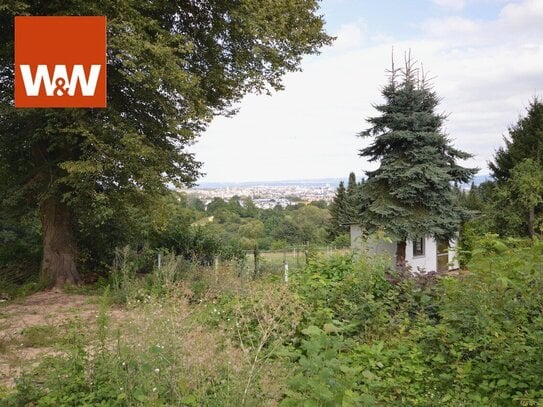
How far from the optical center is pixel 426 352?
4.84m

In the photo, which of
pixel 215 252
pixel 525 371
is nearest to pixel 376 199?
pixel 215 252

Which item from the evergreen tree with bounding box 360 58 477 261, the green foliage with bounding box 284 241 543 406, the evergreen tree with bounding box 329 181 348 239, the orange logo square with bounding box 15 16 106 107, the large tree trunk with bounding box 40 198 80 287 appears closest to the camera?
the green foliage with bounding box 284 241 543 406

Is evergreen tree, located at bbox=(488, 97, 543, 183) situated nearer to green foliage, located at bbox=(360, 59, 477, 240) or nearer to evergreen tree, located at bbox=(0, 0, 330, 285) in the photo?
green foliage, located at bbox=(360, 59, 477, 240)

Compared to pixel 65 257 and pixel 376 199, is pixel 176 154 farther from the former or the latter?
pixel 376 199

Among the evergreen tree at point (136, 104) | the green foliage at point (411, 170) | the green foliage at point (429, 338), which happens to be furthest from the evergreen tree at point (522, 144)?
the green foliage at point (429, 338)

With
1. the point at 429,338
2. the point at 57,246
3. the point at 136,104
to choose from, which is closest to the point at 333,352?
the point at 429,338

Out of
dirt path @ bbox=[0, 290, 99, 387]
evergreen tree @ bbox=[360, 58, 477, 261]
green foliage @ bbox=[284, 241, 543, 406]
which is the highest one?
evergreen tree @ bbox=[360, 58, 477, 261]

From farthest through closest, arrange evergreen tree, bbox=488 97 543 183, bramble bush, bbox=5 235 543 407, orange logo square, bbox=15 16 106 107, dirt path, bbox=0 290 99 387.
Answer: evergreen tree, bbox=488 97 543 183, orange logo square, bbox=15 16 106 107, dirt path, bbox=0 290 99 387, bramble bush, bbox=5 235 543 407

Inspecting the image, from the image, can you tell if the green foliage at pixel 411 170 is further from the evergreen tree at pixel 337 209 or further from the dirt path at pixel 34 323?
the evergreen tree at pixel 337 209

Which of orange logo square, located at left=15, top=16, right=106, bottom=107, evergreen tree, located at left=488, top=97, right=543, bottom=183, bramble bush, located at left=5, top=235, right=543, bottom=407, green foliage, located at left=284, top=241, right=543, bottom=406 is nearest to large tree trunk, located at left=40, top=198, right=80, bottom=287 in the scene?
orange logo square, located at left=15, top=16, right=106, bottom=107

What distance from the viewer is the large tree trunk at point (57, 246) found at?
1171 centimetres

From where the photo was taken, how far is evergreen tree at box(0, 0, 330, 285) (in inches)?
376

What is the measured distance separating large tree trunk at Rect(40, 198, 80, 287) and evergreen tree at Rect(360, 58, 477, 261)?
40.4 ft

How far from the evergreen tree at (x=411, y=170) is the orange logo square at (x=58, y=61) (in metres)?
13.5
